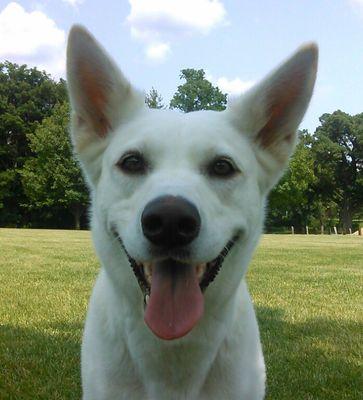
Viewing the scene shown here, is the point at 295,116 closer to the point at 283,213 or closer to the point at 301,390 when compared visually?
the point at 301,390

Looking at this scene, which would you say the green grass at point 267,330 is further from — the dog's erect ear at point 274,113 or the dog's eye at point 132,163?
the dog's eye at point 132,163

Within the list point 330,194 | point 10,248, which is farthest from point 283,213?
point 10,248

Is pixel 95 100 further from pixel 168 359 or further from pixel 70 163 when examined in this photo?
pixel 70 163

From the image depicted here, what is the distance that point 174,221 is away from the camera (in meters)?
2.31

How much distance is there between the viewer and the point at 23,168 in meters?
49.9

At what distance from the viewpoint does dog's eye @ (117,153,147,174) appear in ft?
9.05

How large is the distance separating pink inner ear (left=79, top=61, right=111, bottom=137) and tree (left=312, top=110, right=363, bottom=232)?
192 ft

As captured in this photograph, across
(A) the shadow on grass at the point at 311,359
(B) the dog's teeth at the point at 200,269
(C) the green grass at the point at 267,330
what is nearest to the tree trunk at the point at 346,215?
(C) the green grass at the point at 267,330

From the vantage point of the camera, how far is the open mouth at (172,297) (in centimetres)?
260

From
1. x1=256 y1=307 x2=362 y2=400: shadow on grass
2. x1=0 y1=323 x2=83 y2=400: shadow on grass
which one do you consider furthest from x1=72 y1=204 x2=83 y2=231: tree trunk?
x1=0 y1=323 x2=83 y2=400: shadow on grass

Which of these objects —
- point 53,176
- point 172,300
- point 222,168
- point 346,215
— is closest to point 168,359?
point 172,300

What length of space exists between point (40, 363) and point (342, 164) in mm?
60818

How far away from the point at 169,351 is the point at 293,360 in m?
2.82

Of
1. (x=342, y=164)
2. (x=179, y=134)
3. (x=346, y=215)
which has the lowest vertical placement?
(x=179, y=134)
